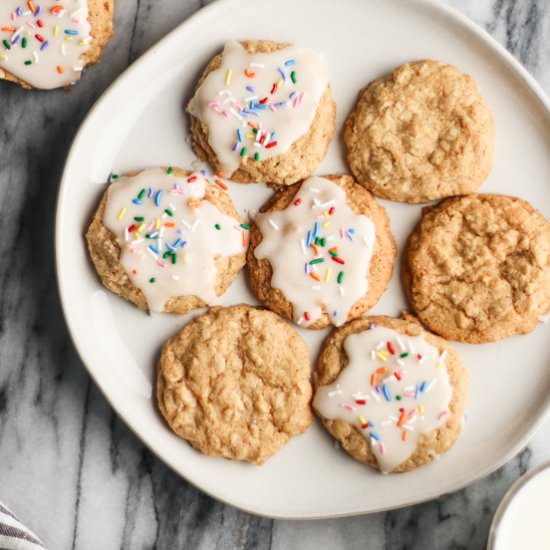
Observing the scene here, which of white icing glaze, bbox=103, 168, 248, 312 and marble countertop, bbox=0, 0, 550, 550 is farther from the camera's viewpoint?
marble countertop, bbox=0, 0, 550, 550

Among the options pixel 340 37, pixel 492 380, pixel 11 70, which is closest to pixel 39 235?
pixel 11 70

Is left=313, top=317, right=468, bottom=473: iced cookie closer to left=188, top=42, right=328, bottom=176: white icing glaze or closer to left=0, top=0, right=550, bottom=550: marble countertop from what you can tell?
left=0, top=0, right=550, bottom=550: marble countertop

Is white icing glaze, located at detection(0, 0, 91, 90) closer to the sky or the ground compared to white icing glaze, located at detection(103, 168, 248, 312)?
closer to the sky

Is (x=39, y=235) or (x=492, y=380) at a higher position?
(x=492, y=380)

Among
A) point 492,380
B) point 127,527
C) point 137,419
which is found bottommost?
point 127,527

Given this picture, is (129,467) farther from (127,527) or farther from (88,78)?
(88,78)

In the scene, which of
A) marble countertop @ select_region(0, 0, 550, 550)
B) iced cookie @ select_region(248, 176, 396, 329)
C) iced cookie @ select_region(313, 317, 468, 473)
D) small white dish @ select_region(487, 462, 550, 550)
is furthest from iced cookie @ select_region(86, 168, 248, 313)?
small white dish @ select_region(487, 462, 550, 550)

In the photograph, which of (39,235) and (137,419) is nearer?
(137,419)
